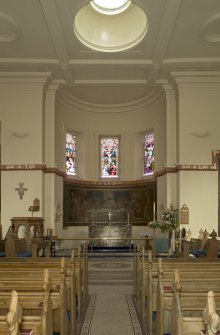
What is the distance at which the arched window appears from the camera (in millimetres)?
19434

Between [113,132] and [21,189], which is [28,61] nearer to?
[21,189]

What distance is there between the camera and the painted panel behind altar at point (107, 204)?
18.2 m

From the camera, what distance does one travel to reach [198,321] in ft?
11.4

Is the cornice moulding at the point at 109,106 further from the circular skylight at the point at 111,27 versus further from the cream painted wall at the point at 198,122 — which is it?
the circular skylight at the point at 111,27

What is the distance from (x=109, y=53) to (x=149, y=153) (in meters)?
7.12

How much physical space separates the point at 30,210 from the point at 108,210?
5518 mm

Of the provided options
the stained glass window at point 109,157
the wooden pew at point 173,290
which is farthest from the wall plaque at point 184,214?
the wooden pew at point 173,290

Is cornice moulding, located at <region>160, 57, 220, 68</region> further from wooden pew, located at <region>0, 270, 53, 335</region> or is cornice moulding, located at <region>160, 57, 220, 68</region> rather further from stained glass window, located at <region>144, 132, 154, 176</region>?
wooden pew, located at <region>0, 270, 53, 335</region>

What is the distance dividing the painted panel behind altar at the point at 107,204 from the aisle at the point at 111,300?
15.7ft

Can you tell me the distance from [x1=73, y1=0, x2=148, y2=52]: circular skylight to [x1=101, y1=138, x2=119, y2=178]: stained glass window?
7842mm

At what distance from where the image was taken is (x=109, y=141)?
818 inches

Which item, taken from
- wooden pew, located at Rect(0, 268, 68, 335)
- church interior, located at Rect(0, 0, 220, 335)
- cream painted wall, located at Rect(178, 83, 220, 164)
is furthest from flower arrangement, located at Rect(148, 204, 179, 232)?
wooden pew, located at Rect(0, 268, 68, 335)

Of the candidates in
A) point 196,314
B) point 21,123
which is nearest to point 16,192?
point 21,123

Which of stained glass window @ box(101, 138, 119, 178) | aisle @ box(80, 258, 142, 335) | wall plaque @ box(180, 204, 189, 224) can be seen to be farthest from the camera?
stained glass window @ box(101, 138, 119, 178)
